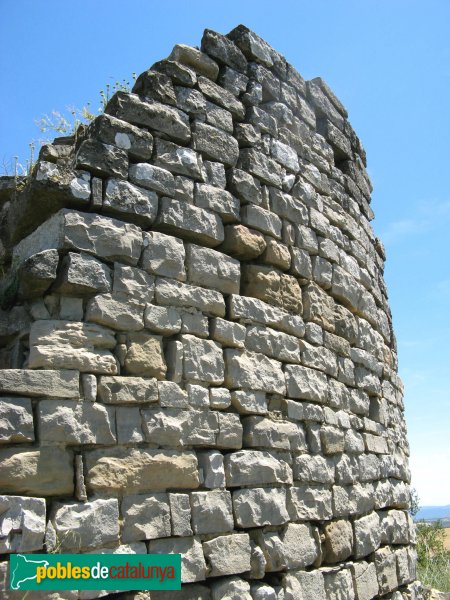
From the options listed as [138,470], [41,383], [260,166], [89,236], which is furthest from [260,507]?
[260,166]

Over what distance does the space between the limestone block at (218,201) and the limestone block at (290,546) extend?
1.83m

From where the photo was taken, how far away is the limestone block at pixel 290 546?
3.63m

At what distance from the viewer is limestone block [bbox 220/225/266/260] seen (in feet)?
13.1

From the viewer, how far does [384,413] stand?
553 centimetres

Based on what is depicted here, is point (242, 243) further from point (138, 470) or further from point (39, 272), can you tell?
point (138, 470)

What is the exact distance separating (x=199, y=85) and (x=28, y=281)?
1.75m

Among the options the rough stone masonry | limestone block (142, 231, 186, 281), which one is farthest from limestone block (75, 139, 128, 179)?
limestone block (142, 231, 186, 281)

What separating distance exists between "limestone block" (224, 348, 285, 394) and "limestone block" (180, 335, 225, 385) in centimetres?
8

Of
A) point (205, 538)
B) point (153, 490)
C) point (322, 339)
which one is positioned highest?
point (322, 339)

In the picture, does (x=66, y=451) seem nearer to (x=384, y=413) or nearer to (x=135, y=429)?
(x=135, y=429)

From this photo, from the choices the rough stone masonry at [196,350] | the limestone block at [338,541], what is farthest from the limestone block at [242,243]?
the limestone block at [338,541]

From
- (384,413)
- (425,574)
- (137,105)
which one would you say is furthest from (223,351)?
(425,574)

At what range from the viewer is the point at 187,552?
321cm

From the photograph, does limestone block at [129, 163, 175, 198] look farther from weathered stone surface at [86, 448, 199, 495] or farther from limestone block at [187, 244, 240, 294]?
weathered stone surface at [86, 448, 199, 495]
